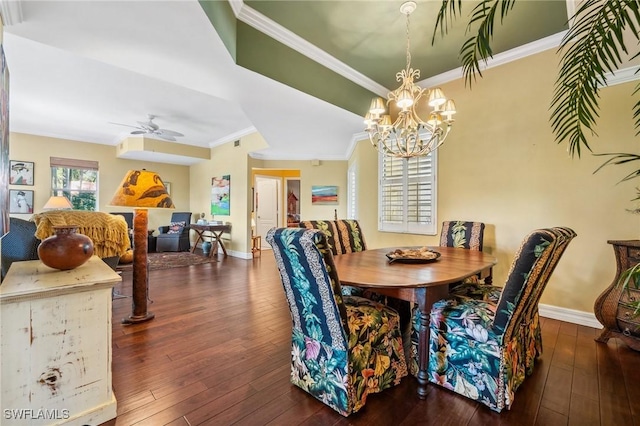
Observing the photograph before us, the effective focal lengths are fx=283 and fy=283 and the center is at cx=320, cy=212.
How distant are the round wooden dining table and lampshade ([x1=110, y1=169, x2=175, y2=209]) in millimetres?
1766

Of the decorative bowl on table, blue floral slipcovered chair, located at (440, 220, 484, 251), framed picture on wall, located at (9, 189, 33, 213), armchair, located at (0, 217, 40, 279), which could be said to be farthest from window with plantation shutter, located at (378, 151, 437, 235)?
framed picture on wall, located at (9, 189, 33, 213)

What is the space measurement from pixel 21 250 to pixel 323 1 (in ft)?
9.94

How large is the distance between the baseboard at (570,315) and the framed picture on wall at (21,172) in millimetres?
8972

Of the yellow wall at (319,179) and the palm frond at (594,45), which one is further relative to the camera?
the yellow wall at (319,179)

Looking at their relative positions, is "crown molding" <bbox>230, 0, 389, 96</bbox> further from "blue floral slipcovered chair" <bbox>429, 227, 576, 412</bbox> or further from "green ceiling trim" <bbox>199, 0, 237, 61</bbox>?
"blue floral slipcovered chair" <bbox>429, 227, 576, 412</bbox>

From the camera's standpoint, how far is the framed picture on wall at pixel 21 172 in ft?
18.6

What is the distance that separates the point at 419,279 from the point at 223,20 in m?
2.45

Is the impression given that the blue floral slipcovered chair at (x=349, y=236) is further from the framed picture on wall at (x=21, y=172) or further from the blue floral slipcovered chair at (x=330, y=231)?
the framed picture on wall at (x=21, y=172)

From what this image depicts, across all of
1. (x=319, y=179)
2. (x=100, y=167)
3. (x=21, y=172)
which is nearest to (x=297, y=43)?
(x=319, y=179)

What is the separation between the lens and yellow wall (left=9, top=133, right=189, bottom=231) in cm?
586

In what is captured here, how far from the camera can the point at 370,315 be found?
1.70 meters

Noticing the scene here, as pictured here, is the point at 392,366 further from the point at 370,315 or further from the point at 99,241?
the point at 99,241

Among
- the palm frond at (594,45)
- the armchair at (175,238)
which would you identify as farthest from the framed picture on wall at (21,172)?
the palm frond at (594,45)

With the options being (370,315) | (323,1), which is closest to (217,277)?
(370,315)
